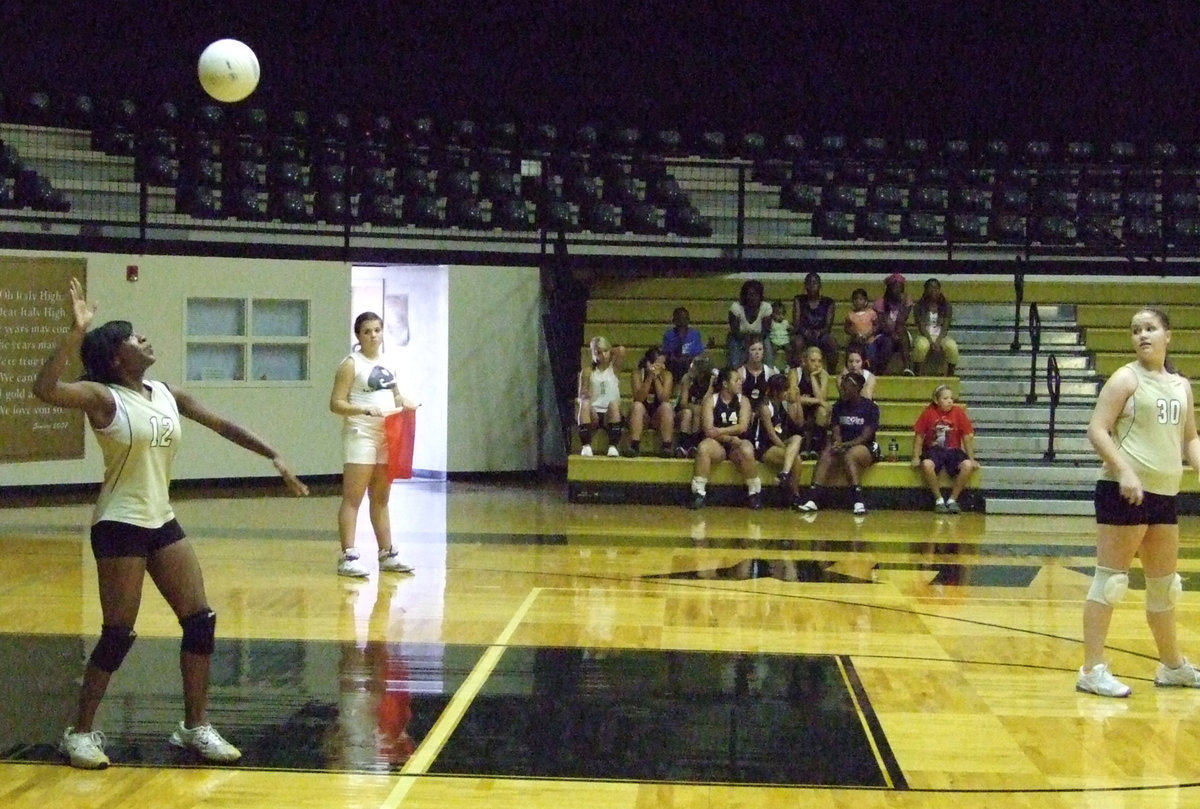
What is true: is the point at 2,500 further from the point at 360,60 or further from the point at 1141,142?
the point at 1141,142

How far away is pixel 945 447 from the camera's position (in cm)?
1548

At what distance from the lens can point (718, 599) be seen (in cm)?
985

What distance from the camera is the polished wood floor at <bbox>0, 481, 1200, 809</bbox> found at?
18.4ft

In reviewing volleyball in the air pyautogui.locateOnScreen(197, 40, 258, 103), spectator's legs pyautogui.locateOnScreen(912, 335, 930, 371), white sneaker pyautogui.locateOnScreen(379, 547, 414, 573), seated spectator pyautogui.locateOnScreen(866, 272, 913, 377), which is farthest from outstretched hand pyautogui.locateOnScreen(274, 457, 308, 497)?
spectator's legs pyautogui.locateOnScreen(912, 335, 930, 371)

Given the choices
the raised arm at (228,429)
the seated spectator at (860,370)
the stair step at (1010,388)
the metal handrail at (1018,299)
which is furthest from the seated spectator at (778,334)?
the raised arm at (228,429)

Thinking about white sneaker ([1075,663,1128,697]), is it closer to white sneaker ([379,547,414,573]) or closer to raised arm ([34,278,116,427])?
raised arm ([34,278,116,427])

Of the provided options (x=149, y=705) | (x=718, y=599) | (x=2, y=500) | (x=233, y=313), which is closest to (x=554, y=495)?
(x=233, y=313)

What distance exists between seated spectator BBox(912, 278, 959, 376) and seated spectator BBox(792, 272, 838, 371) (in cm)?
96

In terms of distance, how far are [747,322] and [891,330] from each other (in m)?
1.63

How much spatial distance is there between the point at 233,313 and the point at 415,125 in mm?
4792

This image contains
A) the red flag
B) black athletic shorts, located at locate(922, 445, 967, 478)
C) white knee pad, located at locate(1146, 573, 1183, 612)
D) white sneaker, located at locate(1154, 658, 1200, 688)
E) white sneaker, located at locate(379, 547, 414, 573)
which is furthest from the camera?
black athletic shorts, located at locate(922, 445, 967, 478)

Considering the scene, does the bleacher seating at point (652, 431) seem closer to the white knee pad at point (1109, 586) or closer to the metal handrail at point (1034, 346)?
the metal handrail at point (1034, 346)

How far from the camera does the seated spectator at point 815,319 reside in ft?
56.2

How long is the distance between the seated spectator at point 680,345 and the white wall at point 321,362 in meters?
2.28
